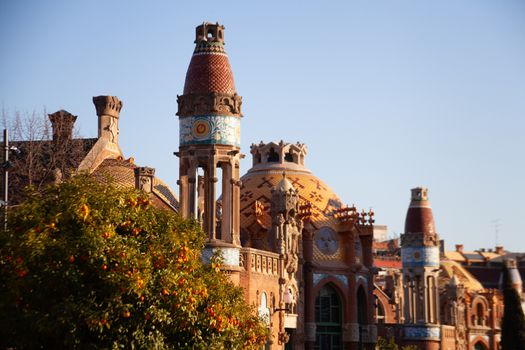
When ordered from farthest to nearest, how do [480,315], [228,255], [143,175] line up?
1. [480,315]
2. [143,175]
3. [228,255]

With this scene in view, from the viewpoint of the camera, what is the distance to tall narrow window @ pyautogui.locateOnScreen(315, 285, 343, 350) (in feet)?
199

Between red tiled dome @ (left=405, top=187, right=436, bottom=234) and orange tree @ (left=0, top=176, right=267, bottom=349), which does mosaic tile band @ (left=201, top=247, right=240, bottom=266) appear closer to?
orange tree @ (left=0, top=176, right=267, bottom=349)

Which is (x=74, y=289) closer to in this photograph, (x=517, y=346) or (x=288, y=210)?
(x=288, y=210)

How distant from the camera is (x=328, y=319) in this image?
61.0m

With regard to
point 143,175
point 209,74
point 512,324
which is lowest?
point 512,324

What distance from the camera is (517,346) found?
228 ft

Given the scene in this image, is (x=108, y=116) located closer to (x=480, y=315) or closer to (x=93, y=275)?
(x=93, y=275)

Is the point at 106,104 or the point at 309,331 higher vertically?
the point at 106,104

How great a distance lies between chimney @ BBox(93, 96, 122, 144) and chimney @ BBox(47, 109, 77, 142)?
3.08 meters

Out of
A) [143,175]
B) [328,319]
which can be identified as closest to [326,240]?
[328,319]

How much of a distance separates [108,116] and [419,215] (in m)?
26.4

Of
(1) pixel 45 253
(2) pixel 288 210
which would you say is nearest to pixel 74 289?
(1) pixel 45 253

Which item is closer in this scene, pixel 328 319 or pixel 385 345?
pixel 385 345

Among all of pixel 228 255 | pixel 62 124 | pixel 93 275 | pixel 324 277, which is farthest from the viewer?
pixel 324 277
